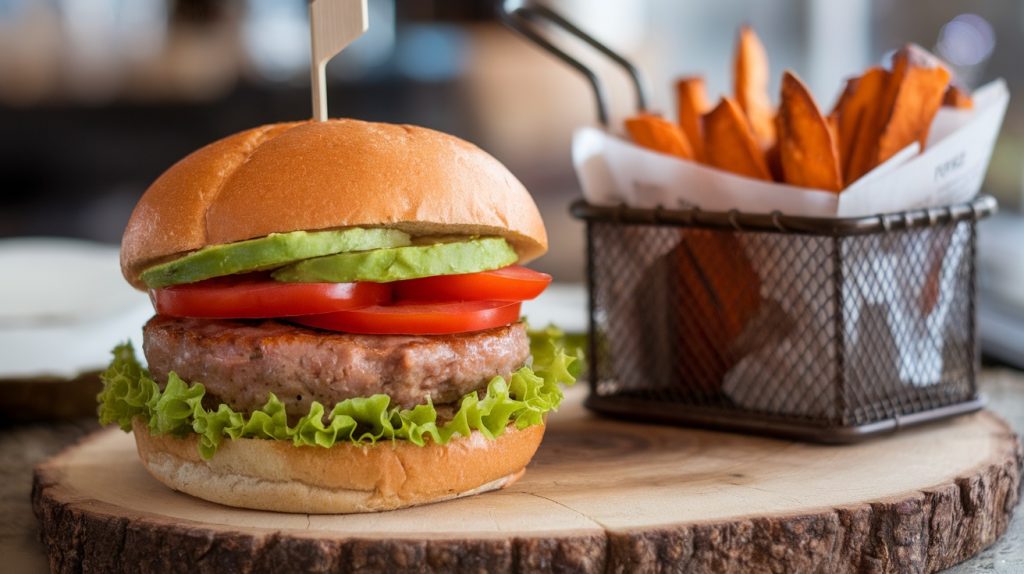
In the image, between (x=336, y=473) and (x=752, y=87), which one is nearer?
(x=336, y=473)

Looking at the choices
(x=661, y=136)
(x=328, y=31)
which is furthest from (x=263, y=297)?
(x=661, y=136)

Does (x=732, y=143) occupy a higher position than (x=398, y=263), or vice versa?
(x=732, y=143)

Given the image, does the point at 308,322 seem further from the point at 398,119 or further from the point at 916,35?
the point at 398,119

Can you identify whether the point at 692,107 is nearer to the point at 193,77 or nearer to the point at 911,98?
the point at 911,98

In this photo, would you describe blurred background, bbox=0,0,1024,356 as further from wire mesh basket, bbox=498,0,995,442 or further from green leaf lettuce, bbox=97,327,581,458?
green leaf lettuce, bbox=97,327,581,458

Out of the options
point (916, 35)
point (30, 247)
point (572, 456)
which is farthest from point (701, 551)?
point (916, 35)

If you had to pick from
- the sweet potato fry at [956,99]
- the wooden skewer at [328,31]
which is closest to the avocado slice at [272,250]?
the wooden skewer at [328,31]

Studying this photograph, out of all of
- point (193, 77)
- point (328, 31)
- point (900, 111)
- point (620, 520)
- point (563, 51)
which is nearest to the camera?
point (620, 520)
